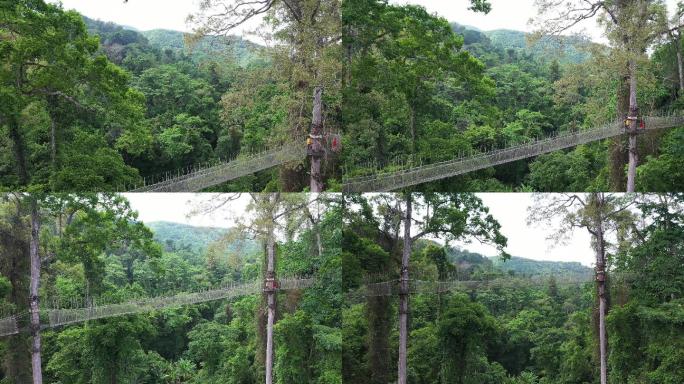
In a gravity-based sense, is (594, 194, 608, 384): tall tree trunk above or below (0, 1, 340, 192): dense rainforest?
below

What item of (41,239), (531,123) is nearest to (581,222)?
(531,123)

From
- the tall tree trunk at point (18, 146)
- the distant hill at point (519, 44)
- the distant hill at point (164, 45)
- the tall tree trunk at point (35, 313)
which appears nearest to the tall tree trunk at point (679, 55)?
the distant hill at point (519, 44)

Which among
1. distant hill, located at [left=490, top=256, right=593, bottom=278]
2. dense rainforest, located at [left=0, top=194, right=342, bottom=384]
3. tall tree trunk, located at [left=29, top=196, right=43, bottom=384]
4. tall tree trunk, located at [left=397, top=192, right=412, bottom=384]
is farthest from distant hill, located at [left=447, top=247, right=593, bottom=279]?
tall tree trunk, located at [left=29, top=196, right=43, bottom=384]

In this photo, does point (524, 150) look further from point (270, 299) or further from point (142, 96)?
point (142, 96)

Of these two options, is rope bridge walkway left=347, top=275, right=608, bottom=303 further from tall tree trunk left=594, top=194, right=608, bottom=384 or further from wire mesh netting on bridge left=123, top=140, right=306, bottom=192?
wire mesh netting on bridge left=123, top=140, right=306, bottom=192

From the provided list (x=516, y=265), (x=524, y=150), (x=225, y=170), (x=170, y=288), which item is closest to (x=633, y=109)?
(x=524, y=150)

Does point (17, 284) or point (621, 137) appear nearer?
point (621, 137)

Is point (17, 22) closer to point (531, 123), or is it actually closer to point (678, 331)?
point (531, 123)
